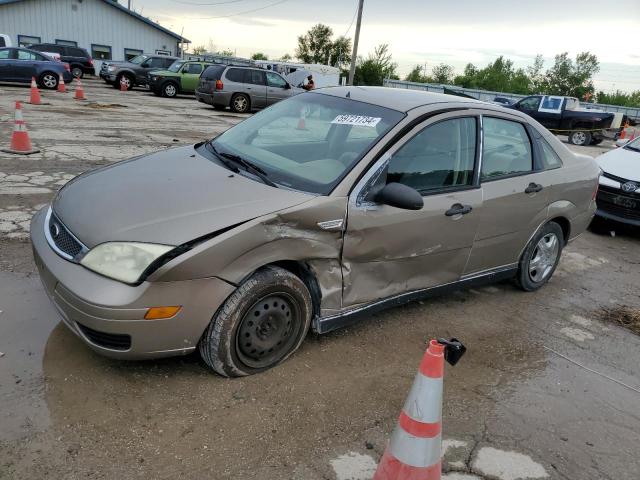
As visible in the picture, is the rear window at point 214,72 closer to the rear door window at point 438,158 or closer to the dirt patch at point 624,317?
the rear door window at point 438,158

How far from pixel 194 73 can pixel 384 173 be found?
21.6 meters

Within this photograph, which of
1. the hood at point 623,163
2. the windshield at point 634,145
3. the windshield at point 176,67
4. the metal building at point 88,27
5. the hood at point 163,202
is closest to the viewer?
the hood at point 163,202

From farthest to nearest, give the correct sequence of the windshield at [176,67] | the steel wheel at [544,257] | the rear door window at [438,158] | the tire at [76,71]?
the tire at [76,71], the windshield at [176,67], the steel wheel at [544,257], the rear door window at [438,158]

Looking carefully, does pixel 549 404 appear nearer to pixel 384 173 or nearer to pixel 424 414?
pixel 424 414

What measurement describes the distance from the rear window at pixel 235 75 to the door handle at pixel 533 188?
1542cm

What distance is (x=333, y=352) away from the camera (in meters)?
3.52

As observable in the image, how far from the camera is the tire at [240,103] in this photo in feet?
60.2

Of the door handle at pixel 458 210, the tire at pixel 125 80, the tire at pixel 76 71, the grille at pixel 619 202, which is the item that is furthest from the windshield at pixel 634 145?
the tire at pixel 76 71

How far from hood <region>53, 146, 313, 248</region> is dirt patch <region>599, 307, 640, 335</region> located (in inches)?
126

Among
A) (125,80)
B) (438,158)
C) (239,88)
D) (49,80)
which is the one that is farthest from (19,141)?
(125,80)

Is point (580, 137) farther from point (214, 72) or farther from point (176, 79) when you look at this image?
point (176, 79)

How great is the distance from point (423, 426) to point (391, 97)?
8.18ft

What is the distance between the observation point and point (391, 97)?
3.86 meters

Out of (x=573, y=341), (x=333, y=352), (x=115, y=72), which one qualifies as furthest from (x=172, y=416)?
(x=115, y=72)
